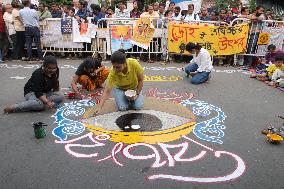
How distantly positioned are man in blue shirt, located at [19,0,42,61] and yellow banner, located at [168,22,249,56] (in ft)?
14.7

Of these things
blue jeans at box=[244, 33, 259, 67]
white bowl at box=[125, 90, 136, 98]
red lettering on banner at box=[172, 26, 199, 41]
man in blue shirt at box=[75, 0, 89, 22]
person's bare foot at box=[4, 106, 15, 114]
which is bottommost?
person's bare foot at box=[4, 106, 15, 114]

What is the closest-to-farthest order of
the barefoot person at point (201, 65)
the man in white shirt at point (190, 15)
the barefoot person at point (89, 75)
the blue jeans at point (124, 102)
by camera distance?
the blue jeans at point (124, 102) → the barefoot person at point (89, 75) → the barefoot person at point (201, 65) → the man in white shirt at point (190, 15)

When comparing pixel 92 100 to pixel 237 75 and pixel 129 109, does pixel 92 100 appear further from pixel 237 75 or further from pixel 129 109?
pixel 237 75

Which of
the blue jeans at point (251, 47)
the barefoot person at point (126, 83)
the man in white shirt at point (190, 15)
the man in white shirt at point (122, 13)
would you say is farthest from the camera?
the man in white shirt at point (122, 13)

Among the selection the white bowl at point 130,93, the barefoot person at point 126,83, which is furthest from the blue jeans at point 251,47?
the white bowl at point 130,93

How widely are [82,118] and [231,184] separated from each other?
3132mm

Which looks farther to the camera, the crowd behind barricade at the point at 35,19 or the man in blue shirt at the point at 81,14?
the man in blue shirt at the point at 81,14

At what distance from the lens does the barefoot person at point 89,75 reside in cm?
734

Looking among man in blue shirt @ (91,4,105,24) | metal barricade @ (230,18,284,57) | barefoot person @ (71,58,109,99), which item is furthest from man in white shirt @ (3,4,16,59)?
metal barricade @ (230,18,284,57)

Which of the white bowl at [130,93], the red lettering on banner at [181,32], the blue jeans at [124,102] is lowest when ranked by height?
the blue jeans at [124,102]

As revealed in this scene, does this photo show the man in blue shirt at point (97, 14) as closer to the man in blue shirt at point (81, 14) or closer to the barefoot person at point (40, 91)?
the man in blue shirt at point (81, 14)

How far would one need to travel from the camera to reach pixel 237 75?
10008mm

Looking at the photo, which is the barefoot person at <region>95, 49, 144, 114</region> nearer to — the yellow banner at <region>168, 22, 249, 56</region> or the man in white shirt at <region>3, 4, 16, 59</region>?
the yellow banner at <region>168, 22, 249, 56</region>

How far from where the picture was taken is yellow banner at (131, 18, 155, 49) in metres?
11.2
